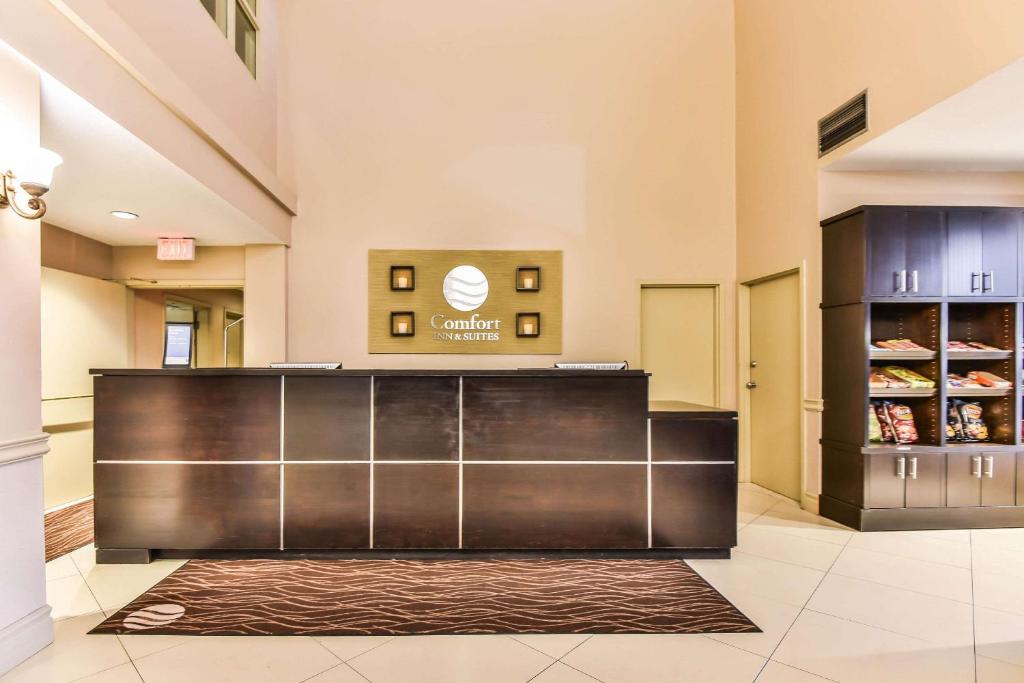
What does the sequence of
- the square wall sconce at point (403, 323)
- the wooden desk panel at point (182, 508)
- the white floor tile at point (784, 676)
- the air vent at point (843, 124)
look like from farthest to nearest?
the square wall sconce at point (403, 323) < the air vent at point (843, 124) < the wooden desk panel at point (182, 508) < the white floor tile at point (784, 676)

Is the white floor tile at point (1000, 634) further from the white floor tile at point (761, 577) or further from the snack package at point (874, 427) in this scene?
the snack package at point (874, 427)

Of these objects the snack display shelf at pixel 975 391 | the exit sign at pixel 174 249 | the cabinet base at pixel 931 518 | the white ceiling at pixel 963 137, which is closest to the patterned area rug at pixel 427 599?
the cabinet base at pixel 931 518

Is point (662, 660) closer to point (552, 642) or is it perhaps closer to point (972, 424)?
point (552, 642)

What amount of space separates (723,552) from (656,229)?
3.18 metres

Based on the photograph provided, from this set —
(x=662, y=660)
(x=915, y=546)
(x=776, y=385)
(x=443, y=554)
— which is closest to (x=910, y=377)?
(x=776, y=385)

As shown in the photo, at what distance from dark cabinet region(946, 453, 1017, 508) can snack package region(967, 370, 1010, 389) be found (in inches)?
20.4

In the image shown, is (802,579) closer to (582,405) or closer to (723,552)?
(723,552)

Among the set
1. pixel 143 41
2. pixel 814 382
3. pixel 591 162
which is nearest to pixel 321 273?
pixel 143 41

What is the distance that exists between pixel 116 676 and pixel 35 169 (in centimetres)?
211

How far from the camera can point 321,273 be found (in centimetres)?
494

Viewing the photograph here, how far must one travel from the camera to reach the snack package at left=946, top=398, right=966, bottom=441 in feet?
12.2

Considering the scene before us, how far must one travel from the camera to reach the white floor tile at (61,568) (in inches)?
113

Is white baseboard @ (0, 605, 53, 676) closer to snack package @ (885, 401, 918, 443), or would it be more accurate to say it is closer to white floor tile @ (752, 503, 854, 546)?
white floor tile @ (752, 503, 854, 546)

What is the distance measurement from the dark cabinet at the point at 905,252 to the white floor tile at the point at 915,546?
176cm
